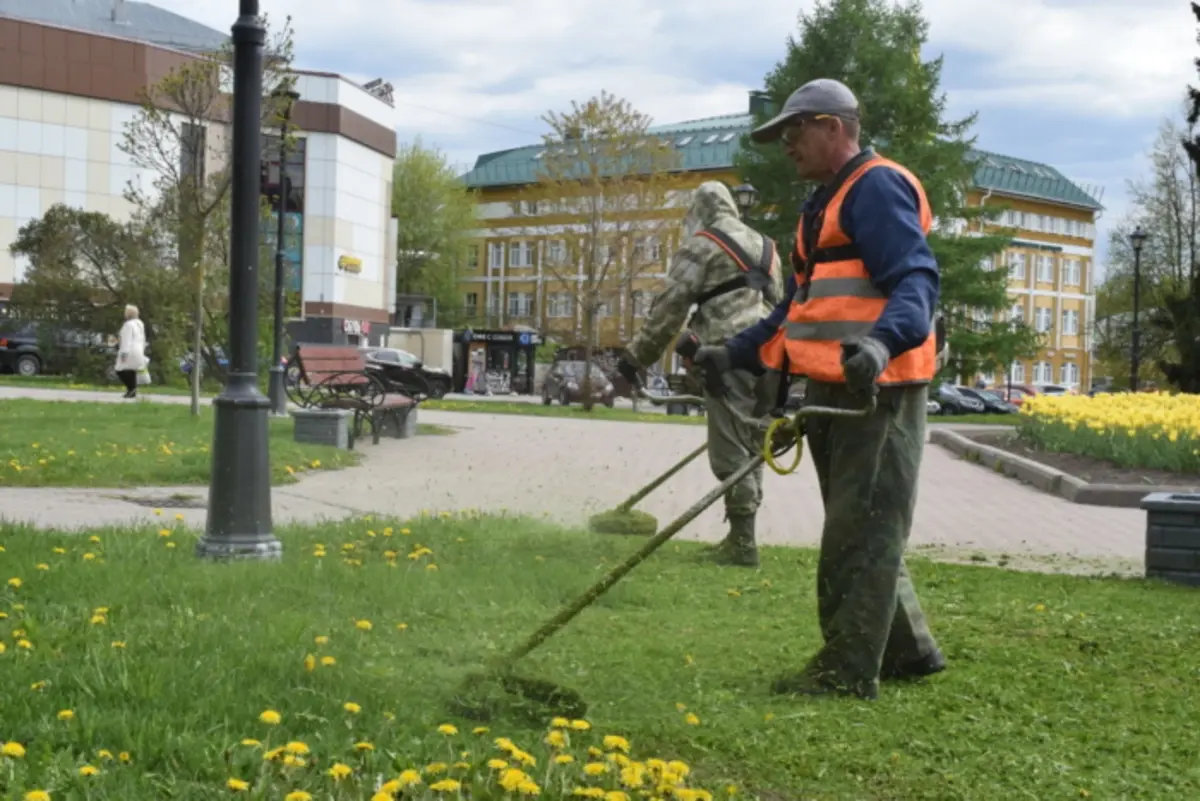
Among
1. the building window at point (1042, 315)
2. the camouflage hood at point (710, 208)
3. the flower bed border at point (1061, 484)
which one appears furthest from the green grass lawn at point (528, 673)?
the building window at point (1042, 315)

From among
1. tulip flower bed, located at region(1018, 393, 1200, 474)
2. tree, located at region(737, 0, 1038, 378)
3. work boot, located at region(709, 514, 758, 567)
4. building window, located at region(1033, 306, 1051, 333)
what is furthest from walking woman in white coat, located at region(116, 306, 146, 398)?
building window, located at region(1033, 306, 1051, 333)

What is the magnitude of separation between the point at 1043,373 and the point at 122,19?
6345cm

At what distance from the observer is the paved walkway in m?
8.95

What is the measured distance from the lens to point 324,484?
11344mm

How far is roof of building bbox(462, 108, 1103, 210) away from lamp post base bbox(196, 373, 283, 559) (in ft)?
165

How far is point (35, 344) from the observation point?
37.9 meters

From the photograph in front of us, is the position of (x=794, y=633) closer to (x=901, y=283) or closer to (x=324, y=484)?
(x=901, y=283)

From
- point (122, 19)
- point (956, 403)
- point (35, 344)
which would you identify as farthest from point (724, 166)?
point (35, 344)

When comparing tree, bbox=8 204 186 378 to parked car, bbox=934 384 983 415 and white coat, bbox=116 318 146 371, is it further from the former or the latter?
parked car, bbox=934 384 983 415

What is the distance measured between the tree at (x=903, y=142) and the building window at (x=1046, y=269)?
53.4 meters

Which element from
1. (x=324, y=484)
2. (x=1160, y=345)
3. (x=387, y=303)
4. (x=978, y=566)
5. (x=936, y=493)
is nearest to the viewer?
(x=978, y=566)

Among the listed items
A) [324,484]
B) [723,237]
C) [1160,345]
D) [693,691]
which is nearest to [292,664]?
[693,691]

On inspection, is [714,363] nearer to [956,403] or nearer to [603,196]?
[603,196]

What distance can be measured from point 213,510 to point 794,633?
294 cm
